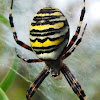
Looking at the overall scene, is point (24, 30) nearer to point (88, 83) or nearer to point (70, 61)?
point (70, 61)

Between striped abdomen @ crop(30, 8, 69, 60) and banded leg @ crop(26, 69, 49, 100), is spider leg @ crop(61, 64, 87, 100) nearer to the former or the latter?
banded leg @ crop(26, 69, 49, 100)

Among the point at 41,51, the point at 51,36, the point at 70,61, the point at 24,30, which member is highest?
the point at 51,36

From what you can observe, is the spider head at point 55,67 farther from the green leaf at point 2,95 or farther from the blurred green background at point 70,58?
the green leaf at point 2,95

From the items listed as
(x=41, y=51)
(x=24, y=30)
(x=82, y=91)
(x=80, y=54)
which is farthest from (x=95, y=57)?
(x=41, y=51)

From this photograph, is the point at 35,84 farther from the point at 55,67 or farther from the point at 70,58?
the point at 70,58

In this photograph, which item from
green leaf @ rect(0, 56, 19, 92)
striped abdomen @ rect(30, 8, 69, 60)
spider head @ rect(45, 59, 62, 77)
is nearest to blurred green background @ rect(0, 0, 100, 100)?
spider head @ rect(45, 59, 62, 77)

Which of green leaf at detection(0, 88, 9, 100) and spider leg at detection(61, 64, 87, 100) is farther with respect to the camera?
spider leg at detection(61, 64, 87, 100)

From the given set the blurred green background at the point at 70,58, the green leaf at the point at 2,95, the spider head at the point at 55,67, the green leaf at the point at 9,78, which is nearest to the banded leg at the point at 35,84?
the blurred green background at the point at 70,58
